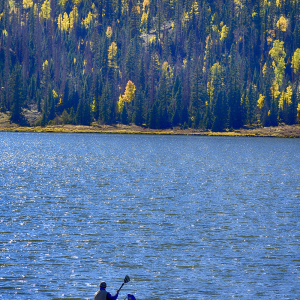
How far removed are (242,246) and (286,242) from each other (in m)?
3.38

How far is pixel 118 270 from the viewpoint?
2866cm

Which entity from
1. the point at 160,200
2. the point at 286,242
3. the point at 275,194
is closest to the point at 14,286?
the point at 286,242

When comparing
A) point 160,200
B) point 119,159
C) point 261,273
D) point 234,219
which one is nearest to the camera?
point 261,273

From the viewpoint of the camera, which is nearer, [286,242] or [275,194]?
[286,242]

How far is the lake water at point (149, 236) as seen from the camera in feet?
86.9

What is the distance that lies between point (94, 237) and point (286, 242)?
12.6m

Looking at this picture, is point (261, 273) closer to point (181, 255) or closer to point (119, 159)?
point (181, 255)

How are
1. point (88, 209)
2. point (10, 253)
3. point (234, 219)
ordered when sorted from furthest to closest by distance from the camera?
point (88, 209) → point (234, 219) → point (10, 253)

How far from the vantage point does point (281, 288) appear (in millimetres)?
26328

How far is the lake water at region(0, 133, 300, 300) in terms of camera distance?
86.9ft

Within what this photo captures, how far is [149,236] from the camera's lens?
36750 millimetres

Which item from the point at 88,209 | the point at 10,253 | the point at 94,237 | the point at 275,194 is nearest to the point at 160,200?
the point at 88,209

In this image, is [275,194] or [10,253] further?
[275,194]

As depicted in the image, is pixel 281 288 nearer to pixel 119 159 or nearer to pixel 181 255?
pixel 181 255
